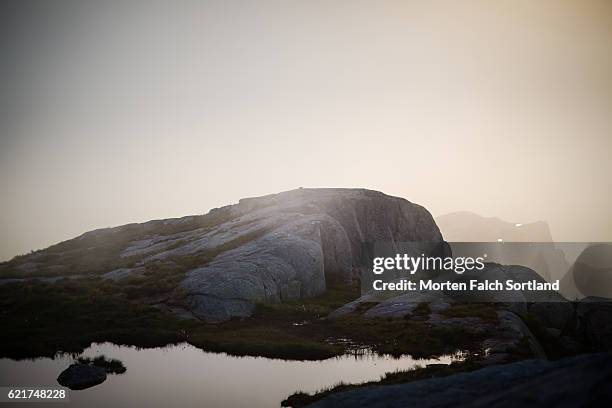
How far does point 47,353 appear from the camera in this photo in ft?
114

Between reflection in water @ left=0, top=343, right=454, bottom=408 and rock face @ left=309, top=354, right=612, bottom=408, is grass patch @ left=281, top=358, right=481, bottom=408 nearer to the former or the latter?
reflection in water @ left=0, top=343, right=454, bottom=408

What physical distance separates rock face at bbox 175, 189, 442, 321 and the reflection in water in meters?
16.6

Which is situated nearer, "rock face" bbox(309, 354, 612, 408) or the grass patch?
"rock face" bbox(309, 354, 612, 408)

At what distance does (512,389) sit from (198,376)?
24.1 meters

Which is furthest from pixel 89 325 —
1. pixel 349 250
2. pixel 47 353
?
pixel 349 250

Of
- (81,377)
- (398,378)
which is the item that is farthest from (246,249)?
(398,378)

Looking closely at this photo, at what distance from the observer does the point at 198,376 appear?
2959 centimetres

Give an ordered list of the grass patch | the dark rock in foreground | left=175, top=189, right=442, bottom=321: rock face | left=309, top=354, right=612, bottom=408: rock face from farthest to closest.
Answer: left=175, top=189, right=442, bottom=321: rock face, the dark rock in foreground, the grass patch, left=309, top=354, right=612, bottom=408: rock face

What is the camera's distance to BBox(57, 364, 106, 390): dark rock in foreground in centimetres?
2688

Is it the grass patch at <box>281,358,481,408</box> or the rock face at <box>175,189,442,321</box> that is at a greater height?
the rock face at <box>175,189,442,321</box>

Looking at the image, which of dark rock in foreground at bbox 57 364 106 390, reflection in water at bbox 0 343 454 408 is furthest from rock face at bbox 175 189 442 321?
dark rock in foreground at bbox 57 364 106 390

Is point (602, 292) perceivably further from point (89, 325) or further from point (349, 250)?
point (89, 325)

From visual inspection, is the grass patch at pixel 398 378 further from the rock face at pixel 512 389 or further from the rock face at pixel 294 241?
the rock face at pixel 294 241

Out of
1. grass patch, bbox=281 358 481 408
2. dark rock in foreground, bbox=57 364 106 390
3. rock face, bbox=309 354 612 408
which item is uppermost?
rock face, bbox=309 354 612 408
